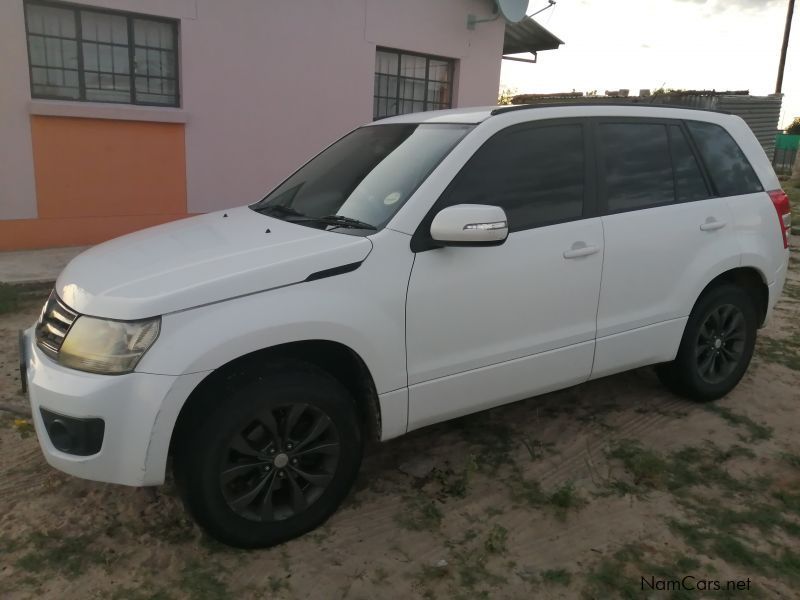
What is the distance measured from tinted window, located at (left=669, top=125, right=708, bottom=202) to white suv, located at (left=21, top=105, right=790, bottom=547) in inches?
0.5

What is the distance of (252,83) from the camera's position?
8.83m

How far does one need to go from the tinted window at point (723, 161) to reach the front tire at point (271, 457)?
272 centimetres

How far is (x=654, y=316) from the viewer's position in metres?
3.76

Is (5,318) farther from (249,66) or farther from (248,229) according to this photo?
(249,66)

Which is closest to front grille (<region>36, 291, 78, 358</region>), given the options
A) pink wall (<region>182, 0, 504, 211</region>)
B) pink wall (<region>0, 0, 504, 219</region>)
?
pink wall (<region>0, 0, 504, 219</region>)

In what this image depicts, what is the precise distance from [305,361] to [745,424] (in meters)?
2.82

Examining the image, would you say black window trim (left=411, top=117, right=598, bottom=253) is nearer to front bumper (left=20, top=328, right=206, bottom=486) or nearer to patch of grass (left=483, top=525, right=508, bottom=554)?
front bumper (left=20, top=328, right=206, bottom=486)

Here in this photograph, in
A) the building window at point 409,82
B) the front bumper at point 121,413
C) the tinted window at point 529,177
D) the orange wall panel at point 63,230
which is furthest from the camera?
the building window at point 409,82

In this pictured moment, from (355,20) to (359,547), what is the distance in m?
8.47

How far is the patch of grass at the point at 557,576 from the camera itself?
8.72ft

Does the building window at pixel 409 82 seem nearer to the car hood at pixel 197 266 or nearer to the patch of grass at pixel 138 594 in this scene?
the car hood at pixel 197 266

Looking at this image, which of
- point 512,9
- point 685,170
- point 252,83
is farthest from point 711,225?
point 512,9

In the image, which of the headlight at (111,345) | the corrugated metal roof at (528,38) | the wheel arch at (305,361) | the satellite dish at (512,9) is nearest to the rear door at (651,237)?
the wheel arch at (305,361)

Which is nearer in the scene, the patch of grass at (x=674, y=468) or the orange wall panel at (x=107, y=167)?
the patch of grass at (x=674, y=468)
